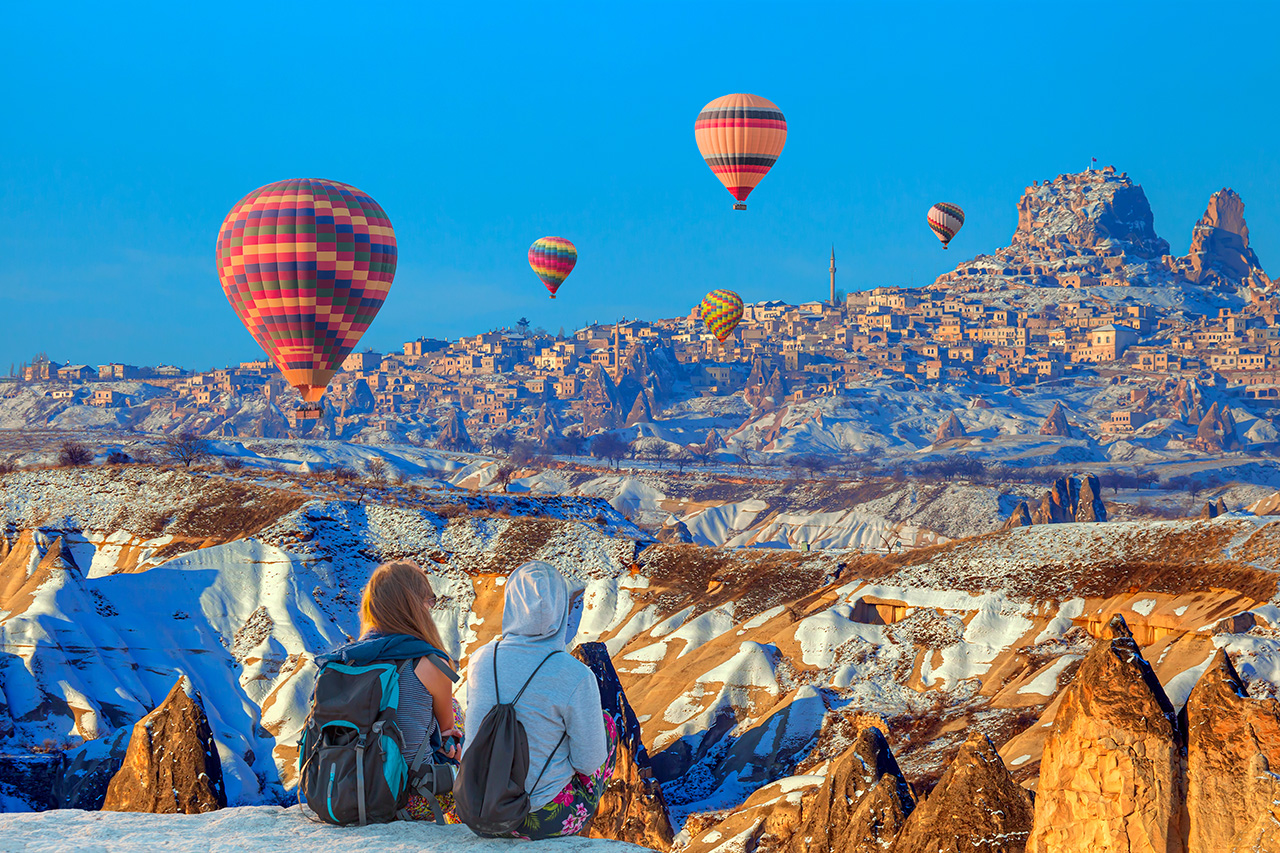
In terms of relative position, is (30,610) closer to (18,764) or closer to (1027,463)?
(18,764)

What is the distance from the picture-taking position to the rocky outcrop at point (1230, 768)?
1162 cm

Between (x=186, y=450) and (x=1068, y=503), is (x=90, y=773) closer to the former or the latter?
(x=186, y=450)

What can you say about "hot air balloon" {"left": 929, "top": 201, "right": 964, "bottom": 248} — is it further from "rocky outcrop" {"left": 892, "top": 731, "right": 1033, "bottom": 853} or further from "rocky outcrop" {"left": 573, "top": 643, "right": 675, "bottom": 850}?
"rocky outcrop" {"left": 892, "top": 731, "right": 1033, "bottom": 853}

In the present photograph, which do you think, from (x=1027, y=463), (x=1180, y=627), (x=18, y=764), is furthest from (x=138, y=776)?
(x=1027, y=463)

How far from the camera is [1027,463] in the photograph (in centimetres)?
17225

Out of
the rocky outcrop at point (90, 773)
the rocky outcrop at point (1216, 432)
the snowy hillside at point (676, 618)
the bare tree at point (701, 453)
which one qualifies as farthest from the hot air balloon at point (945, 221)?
the rocky outcrop at point (90, 773)

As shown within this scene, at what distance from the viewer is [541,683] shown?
748 centimetres

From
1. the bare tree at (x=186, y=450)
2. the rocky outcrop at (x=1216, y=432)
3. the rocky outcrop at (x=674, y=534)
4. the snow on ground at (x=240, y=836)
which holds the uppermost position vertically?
the rocky outcrop at (x=1216, y=432)

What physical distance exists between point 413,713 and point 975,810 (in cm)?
910

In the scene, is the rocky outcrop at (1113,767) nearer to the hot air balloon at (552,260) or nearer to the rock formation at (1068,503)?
the rock formation at (1068,503)

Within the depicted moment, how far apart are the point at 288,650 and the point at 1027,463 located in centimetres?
13874

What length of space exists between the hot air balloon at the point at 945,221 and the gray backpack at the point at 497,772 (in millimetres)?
148859

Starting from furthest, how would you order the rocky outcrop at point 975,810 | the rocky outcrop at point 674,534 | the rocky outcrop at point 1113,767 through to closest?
the rocky outcrop at point 674,534
the rocky outcrop at point 975,810
the rocky outcrop at point 1113,767

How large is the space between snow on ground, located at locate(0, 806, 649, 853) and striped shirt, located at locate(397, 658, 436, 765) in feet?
1.81
